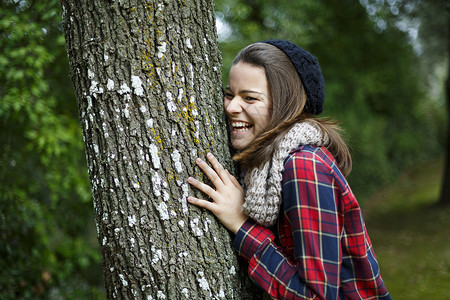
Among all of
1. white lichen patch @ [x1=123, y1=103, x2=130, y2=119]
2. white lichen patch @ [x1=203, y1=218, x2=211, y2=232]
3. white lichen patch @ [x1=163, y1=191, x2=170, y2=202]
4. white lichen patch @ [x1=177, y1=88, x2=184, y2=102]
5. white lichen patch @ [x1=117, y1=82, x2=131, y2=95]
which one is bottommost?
white lichen patch @ [x1=203, y1=218, x2=211, y2=232]

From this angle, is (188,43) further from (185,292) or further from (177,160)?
(185,292)

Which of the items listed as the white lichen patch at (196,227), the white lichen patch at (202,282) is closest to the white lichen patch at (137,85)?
the white lichen patch at (196,227)

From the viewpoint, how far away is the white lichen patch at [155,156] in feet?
5.08

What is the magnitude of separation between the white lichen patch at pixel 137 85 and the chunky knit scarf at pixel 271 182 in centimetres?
60

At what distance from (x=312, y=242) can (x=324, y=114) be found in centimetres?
671

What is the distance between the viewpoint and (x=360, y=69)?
32.4 ft

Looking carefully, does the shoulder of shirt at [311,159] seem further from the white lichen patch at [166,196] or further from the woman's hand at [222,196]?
the white lichen patch at [166,196]

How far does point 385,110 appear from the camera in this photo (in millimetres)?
11688

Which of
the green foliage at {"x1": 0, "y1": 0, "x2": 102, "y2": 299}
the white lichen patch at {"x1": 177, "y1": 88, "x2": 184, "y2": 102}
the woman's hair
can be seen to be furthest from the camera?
the green foliage at {"x1": 0, "y1": 0, "x2": 102, "y2": 299}

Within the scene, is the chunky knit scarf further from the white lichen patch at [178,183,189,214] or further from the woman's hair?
the white lichen patch at [178,183,189,214]

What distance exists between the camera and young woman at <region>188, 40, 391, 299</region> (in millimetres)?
1511

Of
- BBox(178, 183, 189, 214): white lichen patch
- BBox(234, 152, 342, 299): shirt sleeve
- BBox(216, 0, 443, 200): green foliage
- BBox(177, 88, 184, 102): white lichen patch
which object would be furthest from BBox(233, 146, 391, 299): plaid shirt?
BBox(216, 0, 443, 200): green foliage

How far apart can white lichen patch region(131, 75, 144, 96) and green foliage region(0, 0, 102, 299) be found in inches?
74.7

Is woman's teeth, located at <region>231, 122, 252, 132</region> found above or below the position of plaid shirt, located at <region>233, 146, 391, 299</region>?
above
